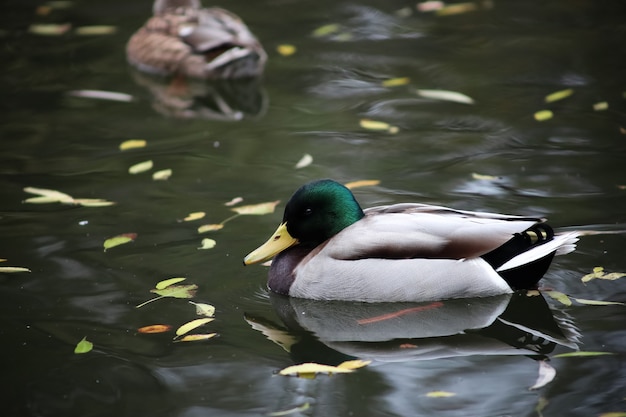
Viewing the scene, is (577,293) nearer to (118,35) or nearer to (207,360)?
(207,360)

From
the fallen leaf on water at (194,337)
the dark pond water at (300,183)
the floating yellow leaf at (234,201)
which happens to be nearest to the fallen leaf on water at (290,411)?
the dark pond water at (300,183)

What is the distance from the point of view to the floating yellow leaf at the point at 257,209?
712cm

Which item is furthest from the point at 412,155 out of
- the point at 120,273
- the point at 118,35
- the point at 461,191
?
the point at 118,35

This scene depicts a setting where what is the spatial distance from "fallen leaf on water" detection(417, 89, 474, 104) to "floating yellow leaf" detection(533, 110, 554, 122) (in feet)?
2.24

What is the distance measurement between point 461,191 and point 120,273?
255cm

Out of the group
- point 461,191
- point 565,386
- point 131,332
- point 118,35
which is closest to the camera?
point 565,386

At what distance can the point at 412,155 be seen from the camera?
8.09 meters

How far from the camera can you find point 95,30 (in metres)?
12.0

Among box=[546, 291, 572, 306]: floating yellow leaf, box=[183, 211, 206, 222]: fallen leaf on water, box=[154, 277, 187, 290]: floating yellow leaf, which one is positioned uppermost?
box=[546, 291, 572, 306]: floating yellow leaf

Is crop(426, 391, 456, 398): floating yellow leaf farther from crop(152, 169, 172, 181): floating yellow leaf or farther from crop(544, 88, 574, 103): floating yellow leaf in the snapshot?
crop(544, 88, 574, 103): floating yellow leaf

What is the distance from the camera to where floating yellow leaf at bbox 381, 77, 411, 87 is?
9.85 meters

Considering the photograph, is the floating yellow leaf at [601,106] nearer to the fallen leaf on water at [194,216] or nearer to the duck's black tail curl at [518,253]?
the duck's black tail curl at [518,253]

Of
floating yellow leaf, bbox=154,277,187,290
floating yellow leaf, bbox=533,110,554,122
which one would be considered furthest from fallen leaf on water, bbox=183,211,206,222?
floating yellow leaf, bbox=533,110,554,122

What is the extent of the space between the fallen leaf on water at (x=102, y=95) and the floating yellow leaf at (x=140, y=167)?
1.80 m
